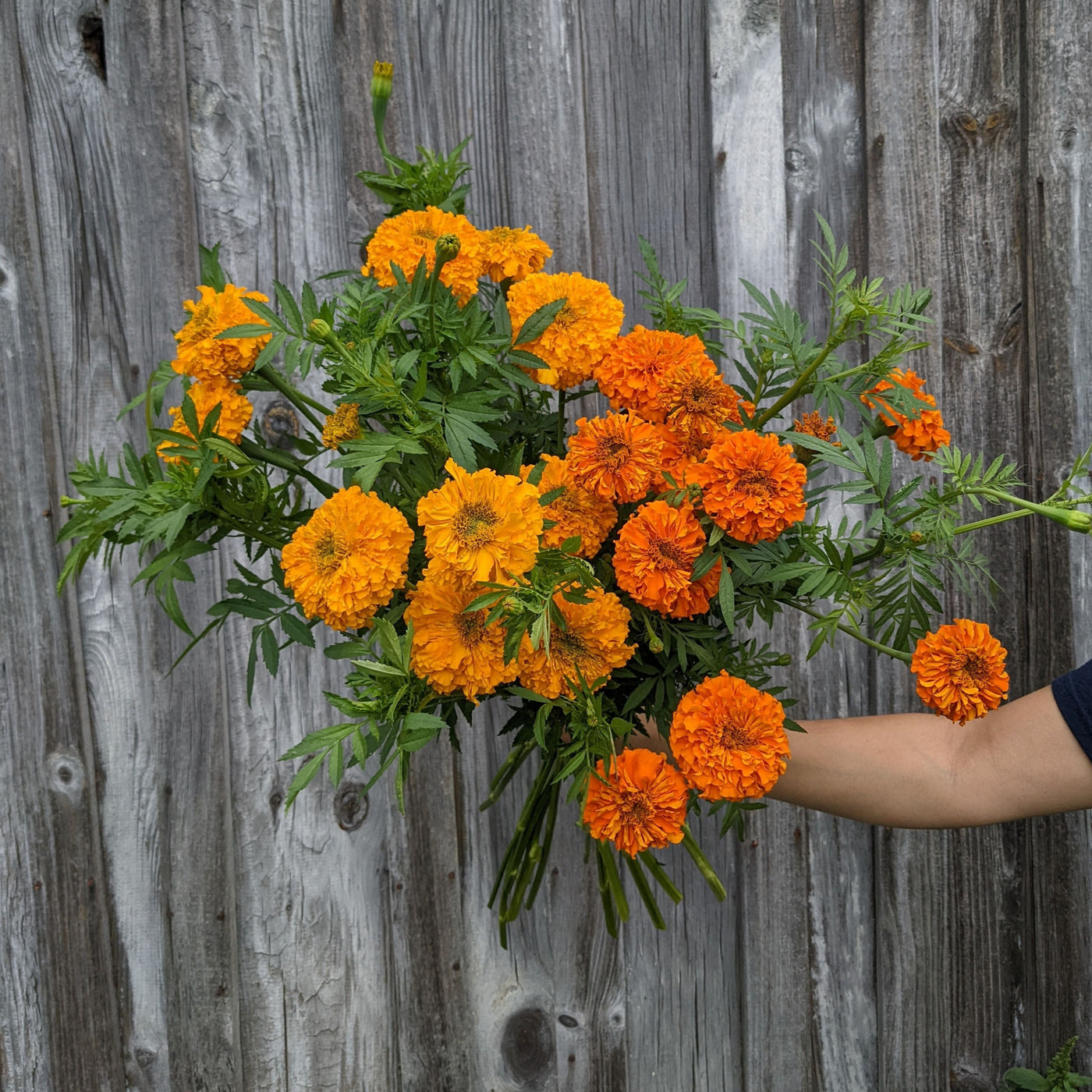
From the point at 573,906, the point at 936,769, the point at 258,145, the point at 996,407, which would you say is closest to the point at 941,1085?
the point at 573,906

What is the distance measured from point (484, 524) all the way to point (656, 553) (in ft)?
0.44

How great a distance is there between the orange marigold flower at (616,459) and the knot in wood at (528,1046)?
929mm

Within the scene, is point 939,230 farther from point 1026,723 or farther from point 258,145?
point 258,145

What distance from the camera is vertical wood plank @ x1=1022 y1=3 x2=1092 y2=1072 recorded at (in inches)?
44.9

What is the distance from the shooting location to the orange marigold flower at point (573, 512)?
2.15 ft

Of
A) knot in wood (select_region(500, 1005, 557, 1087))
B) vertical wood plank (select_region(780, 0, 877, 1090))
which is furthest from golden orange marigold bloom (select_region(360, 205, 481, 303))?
knot in wood (select_region(500, 1005, 557, 1087))

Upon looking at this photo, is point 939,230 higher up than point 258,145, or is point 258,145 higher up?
point 258,145

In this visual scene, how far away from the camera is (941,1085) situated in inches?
49.4

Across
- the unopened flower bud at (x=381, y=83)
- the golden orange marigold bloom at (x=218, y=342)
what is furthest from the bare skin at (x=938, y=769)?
the unopened flower bud at (x=381, y=83)

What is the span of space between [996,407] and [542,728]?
883 millimetres

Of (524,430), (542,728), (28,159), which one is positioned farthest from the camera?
(28,159)

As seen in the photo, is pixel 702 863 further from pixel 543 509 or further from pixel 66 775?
pixel 66 775

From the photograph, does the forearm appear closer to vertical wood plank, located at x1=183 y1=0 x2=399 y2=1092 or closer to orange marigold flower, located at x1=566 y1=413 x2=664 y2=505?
orange marigold flower, located at x1=566 y1=413 x2=664 y2=505

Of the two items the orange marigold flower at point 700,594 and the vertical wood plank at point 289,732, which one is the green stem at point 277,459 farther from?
the vertical wood plank at point 289,732
